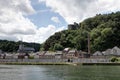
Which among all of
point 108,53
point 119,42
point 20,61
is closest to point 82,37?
point 119,42

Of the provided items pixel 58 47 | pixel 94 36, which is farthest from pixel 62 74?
pixel 58 47

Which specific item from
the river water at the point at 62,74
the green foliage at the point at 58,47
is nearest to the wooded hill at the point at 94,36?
the green foliage at the point at 58,47

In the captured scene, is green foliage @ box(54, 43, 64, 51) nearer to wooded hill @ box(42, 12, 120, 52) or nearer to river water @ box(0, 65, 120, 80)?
wooded hill @ box(42, 12, 120, 52)

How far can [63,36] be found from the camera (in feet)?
559

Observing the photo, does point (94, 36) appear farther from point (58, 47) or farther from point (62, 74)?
point (62, 74)

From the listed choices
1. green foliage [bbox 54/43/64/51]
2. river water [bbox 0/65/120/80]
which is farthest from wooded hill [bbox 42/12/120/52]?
river water [bbox 0/65/120/80]

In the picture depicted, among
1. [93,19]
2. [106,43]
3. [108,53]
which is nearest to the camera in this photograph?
[108,53]

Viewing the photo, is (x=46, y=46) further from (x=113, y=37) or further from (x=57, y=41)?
(x=113, y=37)

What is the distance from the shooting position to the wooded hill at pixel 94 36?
140 metres

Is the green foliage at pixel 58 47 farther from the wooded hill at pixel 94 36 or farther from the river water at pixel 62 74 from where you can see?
the river water at pixel 62 74

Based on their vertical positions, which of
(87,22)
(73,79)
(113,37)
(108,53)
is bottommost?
(73,79)

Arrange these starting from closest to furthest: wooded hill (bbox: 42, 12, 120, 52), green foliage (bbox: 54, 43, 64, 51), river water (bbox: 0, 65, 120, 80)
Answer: river water (bbox: 0, 65, 120, 80), wooded hill (bbox: 42, 12, 120, 52), green foliage (bbox: 54, 43, 64, 51)

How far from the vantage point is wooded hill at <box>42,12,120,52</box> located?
140 m

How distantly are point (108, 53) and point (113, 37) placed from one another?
19.5 m
